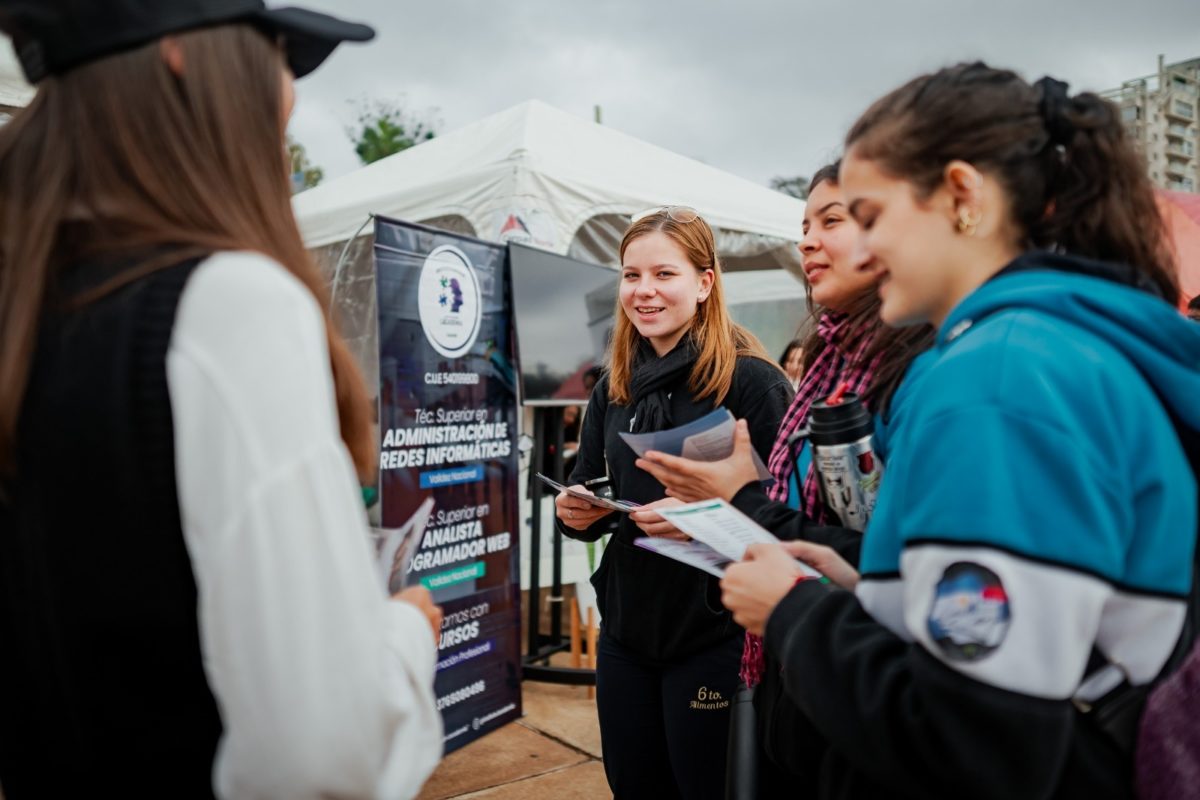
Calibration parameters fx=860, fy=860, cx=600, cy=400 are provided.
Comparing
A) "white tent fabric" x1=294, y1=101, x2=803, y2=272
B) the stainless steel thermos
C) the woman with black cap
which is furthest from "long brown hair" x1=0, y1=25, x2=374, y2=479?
"white tent fabric" x1=294, y1=101, x2=803, y2=272

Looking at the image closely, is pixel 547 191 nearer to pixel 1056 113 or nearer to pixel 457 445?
pixel 457 445

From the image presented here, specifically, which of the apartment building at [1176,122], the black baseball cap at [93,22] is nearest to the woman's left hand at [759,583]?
the black baseball cap at [93,22]

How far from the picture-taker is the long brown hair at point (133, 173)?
2.76ft

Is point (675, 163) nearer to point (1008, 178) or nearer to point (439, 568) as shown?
point (439, 568)

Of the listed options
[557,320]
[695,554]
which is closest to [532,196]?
[557,320]

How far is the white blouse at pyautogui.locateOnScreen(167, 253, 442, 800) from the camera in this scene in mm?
744

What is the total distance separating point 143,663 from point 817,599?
2.57ft

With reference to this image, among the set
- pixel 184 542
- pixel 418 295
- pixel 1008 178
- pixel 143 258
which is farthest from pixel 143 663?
pixel 418 295

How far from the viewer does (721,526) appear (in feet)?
4.52

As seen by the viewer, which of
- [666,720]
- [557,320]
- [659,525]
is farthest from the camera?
[557,320]

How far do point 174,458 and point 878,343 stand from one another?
1210 mm

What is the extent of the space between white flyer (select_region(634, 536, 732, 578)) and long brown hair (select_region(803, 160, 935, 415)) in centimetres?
38

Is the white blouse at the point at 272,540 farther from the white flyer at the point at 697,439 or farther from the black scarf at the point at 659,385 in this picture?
the black scarf at the point at 659,385

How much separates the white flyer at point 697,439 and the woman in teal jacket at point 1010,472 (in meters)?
0.48
